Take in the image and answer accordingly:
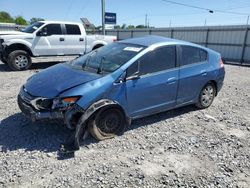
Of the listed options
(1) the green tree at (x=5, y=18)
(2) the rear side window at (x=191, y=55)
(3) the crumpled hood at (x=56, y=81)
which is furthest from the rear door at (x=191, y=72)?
(1) the green tree at (x=5, y=18)

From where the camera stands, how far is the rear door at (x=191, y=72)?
15.4 feet

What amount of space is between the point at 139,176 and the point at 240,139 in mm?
2189

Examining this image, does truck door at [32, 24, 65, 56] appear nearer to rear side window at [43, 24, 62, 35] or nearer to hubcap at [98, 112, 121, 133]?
rear side window at [43, 24, 62, 35]

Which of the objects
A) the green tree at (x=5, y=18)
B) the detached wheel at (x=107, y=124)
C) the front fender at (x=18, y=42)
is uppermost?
the green tree at (x=5, y=18)

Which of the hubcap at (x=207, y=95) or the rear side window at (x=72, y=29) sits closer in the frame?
the hubcap at (x=207, y=95)

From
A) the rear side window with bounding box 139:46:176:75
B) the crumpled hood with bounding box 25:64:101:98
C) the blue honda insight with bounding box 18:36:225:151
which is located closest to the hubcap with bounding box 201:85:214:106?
the blue honda insight with bounding box 18:36:225:151

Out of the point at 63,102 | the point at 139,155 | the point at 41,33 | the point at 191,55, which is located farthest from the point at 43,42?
the point at 139,155

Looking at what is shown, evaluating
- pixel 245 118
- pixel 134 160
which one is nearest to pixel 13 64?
pixel 134 160

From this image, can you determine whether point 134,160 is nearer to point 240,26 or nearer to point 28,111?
point 28,111

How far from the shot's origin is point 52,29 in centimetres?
988

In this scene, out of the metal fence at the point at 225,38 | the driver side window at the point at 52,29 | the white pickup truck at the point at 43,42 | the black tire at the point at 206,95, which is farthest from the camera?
the metal fence at the point at 225,38

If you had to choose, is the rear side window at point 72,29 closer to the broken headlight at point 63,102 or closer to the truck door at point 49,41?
the truck door at point 49,41

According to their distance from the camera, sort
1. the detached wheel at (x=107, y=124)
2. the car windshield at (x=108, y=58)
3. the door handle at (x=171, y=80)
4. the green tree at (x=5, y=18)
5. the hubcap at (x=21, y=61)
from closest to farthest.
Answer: the detached wheel at (x=107, y=124), the car windshield at (x=108, y=58), the door handle at (x=171, y=80), the hubcap at (x=21, y=61), the green tree at (x=5, y=18)

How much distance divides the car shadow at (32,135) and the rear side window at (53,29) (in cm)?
599
